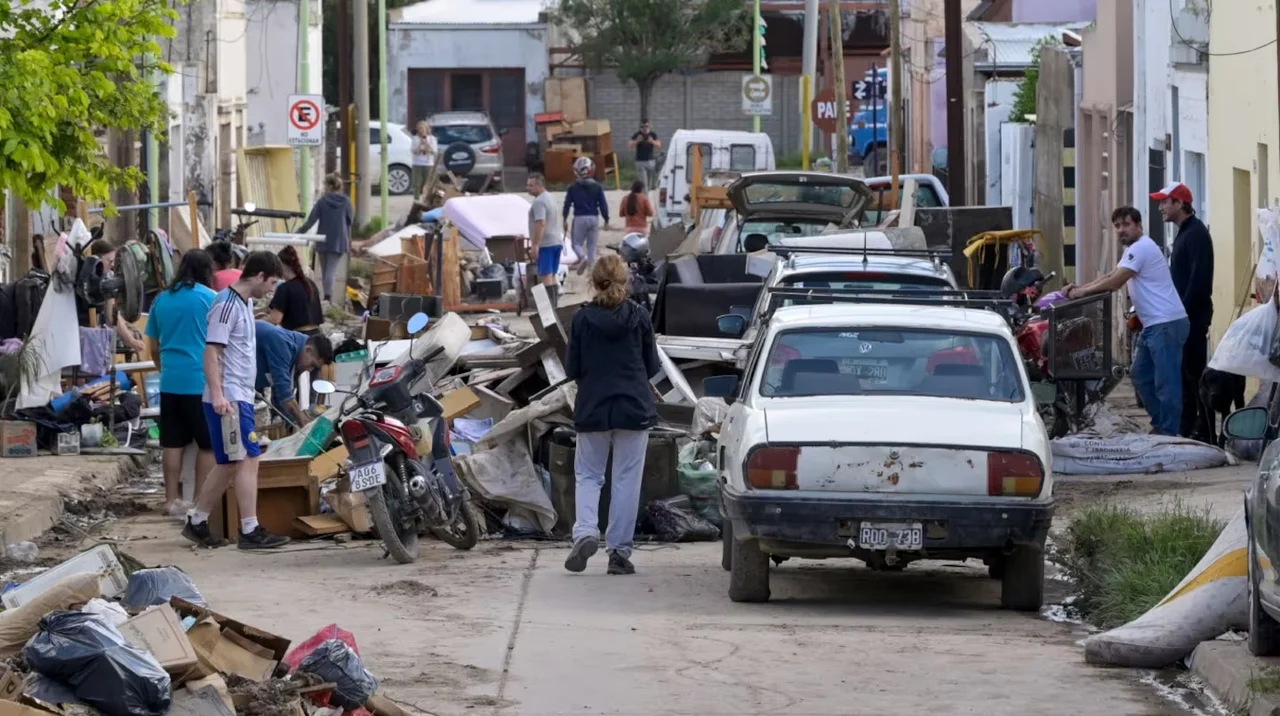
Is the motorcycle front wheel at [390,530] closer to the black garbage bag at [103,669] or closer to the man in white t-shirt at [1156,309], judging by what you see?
the black garbage bag at [103,669]

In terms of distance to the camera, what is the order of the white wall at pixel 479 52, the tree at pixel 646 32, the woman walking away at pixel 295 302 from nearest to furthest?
the woman walking away at pixel 295 302 → the tree at pixel 646 32 → the white wall at pixel 479 52

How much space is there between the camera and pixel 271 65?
41625mm

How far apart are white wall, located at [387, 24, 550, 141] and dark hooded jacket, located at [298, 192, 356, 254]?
3638 centimetres

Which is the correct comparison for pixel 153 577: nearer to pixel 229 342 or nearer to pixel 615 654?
pixel 615 654

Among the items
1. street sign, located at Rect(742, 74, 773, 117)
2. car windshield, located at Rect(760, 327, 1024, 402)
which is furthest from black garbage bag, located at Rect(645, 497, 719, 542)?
street sign, located at Rect(742, 74, 773, 117)

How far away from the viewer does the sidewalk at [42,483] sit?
12336 mm

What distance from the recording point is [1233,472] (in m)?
13.7

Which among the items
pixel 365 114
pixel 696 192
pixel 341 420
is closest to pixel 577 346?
pixel 341 420

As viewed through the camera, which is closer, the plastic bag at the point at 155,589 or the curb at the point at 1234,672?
the curb at the point at 1234,672

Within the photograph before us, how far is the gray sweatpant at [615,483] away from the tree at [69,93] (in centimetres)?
309

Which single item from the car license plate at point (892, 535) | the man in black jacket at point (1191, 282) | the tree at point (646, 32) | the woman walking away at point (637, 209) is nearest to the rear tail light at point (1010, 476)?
the car license plate at point (892, 535)

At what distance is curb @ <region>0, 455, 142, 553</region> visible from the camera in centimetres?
1222

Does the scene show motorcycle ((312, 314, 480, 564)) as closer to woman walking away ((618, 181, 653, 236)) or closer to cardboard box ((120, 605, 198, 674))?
cardboard box ((120, 605, 198, 674))

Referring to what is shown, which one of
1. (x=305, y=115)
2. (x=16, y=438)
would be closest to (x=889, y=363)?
(x=16, y=438)
